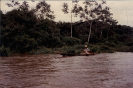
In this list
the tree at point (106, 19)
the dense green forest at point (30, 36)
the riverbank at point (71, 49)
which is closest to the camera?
the riverbank at point (71, 49)

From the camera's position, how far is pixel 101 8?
971 inches

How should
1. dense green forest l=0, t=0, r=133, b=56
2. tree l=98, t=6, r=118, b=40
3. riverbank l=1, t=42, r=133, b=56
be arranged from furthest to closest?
tree l=98, t=6, r=118, b=40 → dense green forest l=0, t=0, r=133, b=56 → riverbank l=1, t=42, r=133, b=56

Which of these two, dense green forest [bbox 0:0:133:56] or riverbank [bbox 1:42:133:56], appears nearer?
riverbank [bbox 1:42:133:56]

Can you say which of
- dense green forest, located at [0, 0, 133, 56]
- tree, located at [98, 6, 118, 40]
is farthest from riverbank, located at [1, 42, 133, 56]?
tree, located at [98, 6, 118, 40]

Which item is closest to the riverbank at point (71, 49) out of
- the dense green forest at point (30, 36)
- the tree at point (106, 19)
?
the dense green forest at point (30, 36)

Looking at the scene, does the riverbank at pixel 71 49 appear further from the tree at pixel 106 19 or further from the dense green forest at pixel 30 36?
the tree at pixel 106 19

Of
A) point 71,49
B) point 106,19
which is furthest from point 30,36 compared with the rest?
point 106,19

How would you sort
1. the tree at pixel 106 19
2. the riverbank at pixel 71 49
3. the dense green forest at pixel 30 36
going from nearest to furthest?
the riverbank at pixel 71 49, the dense green forest at pixel 30 36, the tree at pixel 106 19

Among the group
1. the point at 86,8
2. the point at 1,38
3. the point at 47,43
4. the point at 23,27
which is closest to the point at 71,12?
the point at 86,8

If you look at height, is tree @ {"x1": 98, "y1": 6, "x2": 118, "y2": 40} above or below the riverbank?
above

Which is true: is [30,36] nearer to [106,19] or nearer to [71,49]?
[71,49]

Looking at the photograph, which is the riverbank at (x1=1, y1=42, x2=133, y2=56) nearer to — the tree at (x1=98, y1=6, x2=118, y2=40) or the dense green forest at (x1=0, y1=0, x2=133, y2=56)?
the dense green forest at (x1=0, y1=0, x2=133, y2=56)

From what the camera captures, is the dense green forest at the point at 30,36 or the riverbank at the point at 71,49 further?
the dense green forest at the point at 30,36

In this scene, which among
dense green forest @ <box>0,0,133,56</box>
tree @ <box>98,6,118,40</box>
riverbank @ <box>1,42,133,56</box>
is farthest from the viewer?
tree @ <box>98,6,118,40</box>
